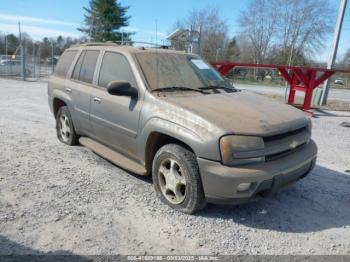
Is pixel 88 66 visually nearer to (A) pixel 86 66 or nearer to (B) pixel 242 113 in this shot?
(A) pixel 86 66

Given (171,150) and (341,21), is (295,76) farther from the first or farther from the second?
(171,150)

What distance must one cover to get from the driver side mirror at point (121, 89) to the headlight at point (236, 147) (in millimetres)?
1410

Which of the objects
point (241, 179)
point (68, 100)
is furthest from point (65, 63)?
point (241, 179)

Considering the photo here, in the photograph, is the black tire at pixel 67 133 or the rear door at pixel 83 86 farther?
the black tire at pixel 67 133

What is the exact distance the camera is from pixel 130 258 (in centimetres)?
269

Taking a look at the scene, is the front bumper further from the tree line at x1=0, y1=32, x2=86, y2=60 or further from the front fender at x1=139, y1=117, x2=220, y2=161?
the tree line at x1=0, y1=32, x2=86, y2=60

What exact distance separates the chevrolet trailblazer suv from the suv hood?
0.04 ft

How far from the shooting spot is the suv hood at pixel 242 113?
3.07m

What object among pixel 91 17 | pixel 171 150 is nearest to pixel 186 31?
pixel 171 150

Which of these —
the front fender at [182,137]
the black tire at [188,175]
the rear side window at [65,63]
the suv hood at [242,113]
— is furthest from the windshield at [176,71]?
the rear side window at [65,63]

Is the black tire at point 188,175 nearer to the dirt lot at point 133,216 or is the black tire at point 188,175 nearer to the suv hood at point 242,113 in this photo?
the dirt lot at point 133,216

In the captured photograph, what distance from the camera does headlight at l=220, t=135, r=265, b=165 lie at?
294 centimetres

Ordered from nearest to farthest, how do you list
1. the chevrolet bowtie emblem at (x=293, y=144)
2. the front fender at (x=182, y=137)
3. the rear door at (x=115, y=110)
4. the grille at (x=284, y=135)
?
the front fender at (x=182, y=137), the grille at (x=284, y=135), the chevrolet bowtie emblem at (x=293, y=144), the rear door at (x=115, y=110)

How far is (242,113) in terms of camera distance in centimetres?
334
